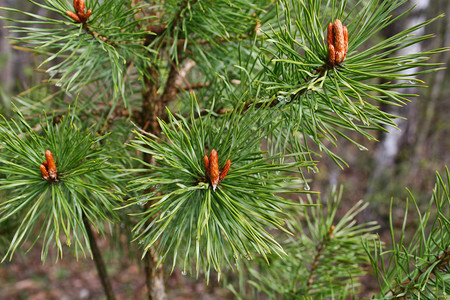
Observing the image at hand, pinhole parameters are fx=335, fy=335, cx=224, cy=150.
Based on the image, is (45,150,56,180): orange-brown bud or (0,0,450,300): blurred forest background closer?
(45,150,56,180): orange-brown bud

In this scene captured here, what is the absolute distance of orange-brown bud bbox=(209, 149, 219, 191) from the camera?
1.60 feet

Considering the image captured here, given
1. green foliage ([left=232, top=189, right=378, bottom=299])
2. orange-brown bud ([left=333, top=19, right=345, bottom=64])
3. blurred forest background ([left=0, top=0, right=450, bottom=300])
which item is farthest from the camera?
blurred forest background ([left=0, top=0, right=450, bottom=300])

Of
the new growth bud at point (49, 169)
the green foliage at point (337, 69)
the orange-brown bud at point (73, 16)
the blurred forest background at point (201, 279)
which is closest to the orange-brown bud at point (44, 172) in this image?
the new growth bud at point (49, 169)

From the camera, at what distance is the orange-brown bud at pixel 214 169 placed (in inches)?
19.2

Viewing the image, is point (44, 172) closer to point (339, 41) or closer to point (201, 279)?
point (339, 41)

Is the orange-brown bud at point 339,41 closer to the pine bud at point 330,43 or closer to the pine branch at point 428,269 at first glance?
the pine bud at point 330,43

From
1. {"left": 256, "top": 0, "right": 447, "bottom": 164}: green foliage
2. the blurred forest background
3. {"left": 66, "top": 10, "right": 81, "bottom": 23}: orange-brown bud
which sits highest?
{"left": 66, "top": 10, "right": 81, "bottom": 23}: orange-brown bud

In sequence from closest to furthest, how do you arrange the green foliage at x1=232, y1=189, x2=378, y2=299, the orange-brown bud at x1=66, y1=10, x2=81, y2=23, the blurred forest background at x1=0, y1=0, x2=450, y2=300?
the orange-brown bud at x1=66, y1=10, x2=81, y2=23
the green foliage at x1=232, y1=189, x2=378, y2=299
the blurred forest background at x1=0, y1=0, x2=450, y2=300

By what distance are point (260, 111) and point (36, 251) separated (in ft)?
11.1

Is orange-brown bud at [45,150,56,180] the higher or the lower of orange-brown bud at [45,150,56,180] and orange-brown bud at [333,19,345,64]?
the lower

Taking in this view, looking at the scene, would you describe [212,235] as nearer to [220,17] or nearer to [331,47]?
[331,47]

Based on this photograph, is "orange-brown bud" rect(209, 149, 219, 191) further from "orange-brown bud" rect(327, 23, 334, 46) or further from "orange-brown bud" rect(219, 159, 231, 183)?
"orange-brown bud" rect(327, 23, 334, 46)

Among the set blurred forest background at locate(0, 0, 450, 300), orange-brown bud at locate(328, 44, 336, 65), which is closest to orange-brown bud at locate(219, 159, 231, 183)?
orange-brown bud at locate(328, 44, 336, 65)

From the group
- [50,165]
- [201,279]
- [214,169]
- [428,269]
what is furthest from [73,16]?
[201,279]
